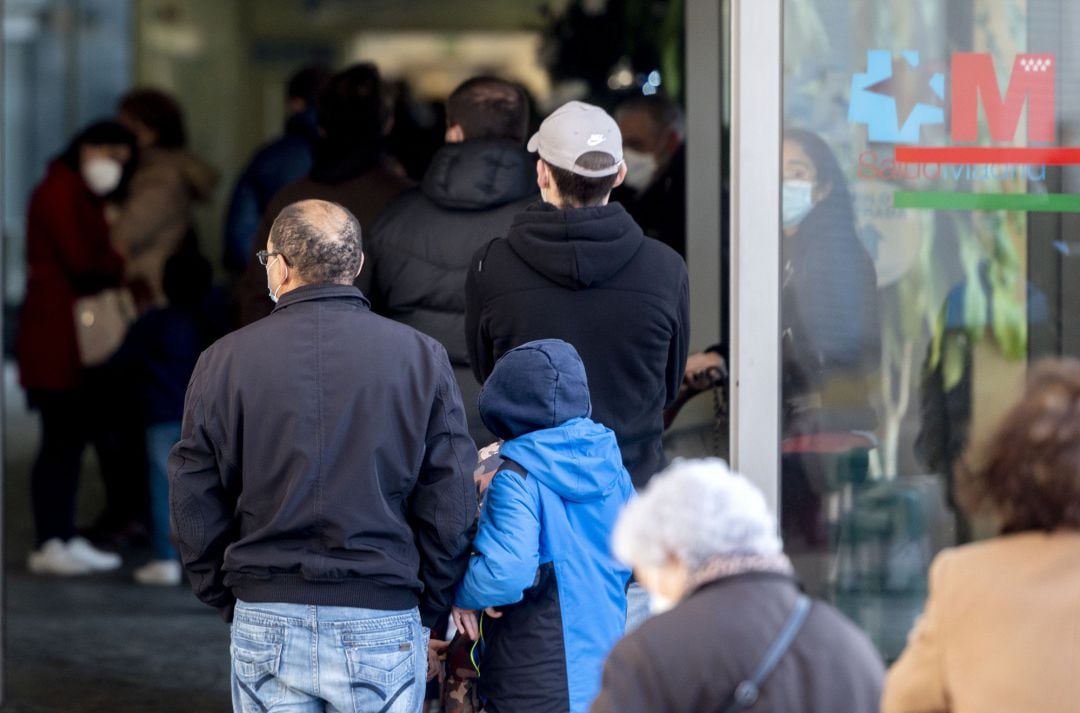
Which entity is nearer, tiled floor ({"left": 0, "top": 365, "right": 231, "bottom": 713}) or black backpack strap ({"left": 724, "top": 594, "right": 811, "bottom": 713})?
black backpack strap ({"left": 724, "top": 594, "right": 811, "bottom": 713})

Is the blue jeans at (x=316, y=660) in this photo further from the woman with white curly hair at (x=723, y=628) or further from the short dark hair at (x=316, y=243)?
the woman with white curly hair at (x=723, y=628)

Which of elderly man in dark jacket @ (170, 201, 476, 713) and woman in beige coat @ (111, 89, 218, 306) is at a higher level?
woman in beige coat @ (111, 89, 218, 306)

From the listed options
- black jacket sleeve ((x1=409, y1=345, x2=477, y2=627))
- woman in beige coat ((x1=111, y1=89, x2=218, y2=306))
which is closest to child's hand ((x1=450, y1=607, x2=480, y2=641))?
black jacket sleeve ((x1=409, y1=345, x2=477, y2=627))

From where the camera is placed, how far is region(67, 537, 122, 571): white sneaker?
7602 mm

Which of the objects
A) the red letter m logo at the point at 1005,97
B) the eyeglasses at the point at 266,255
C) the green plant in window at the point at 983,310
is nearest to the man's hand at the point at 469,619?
the eyeglasses at the point at 266,255

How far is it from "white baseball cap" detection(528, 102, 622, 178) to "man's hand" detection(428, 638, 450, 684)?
1.24 metres

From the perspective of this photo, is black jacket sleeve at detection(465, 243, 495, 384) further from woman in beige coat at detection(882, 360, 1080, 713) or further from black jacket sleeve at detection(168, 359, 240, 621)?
woman in beige coat at detection(882, 360, 1080, 713)

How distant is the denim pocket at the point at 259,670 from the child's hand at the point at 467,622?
0.48 m

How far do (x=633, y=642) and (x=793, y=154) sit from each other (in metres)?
2.65

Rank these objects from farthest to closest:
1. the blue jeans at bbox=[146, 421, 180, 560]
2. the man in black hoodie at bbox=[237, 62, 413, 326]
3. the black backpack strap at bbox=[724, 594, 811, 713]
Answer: the blue jeans at bbox=[146, 421, 180, 560], the man in black hoodie at bbox=[237, 62, 413, 326], the black backpack strap at bbox=[724, 594, 811, 713]

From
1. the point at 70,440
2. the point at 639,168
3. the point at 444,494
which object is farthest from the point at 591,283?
the point at 70,440

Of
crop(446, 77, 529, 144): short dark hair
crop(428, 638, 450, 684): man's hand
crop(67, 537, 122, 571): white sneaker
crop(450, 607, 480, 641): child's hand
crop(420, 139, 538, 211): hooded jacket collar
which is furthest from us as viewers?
crop(67, 537, 122, 571): white sneaker

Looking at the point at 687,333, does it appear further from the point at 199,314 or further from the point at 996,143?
the point at 199,314

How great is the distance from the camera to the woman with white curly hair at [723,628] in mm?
2295
